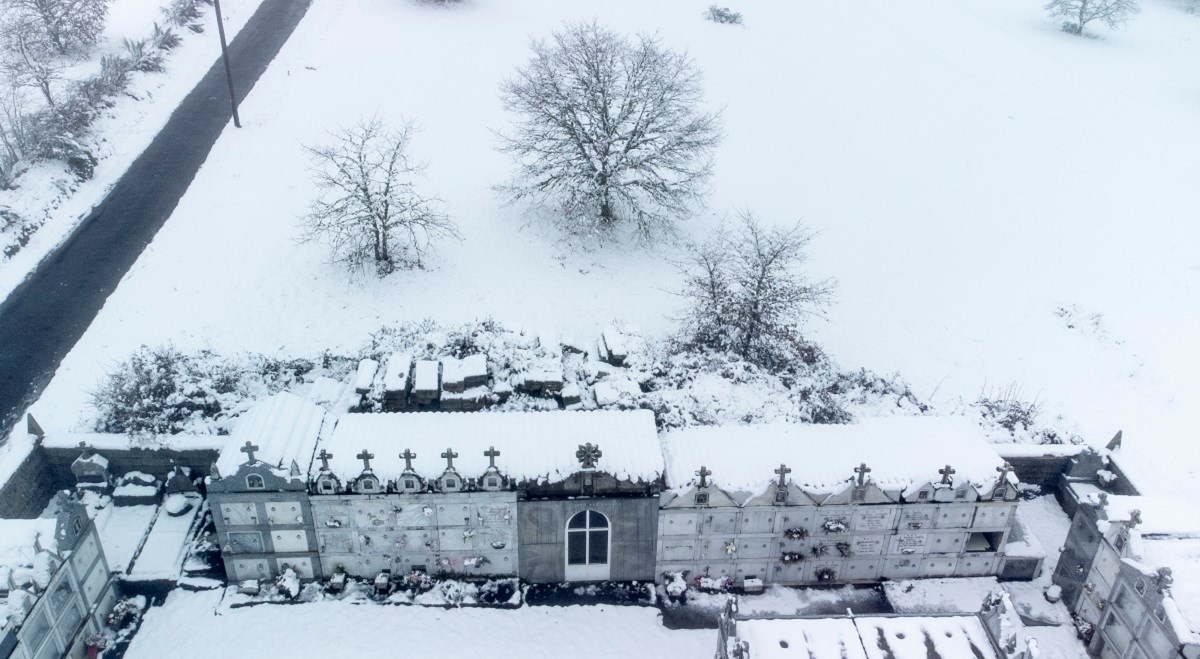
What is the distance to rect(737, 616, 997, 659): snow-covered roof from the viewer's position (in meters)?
24.4

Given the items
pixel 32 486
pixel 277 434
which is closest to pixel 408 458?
pixel 277 434

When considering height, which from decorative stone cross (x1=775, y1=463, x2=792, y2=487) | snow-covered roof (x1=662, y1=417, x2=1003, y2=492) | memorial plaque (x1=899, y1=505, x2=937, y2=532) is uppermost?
decorative stone cross (x1=775, y1=463, x2=792, y2=487)

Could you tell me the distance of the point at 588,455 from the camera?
2812cm

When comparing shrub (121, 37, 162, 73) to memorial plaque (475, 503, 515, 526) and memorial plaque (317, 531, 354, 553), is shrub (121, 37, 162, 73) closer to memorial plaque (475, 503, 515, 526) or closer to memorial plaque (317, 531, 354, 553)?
memorial plaque (317, 531, 354, 553)

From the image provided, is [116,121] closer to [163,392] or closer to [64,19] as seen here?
[64,19]

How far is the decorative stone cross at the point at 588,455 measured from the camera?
28109mm

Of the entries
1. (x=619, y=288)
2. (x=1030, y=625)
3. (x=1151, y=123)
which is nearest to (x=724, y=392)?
(x=619, y=288)

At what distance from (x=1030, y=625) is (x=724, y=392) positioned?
14945 mm

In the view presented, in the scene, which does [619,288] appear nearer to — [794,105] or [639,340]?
[639,340]

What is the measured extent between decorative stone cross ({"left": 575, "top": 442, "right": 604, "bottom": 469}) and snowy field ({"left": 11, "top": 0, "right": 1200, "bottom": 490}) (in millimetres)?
14570

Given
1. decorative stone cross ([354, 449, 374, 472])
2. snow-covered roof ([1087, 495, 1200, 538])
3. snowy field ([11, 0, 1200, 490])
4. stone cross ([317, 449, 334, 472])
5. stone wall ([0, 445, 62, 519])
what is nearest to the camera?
snow-covered roof ([1087, 495, 1200, 538])

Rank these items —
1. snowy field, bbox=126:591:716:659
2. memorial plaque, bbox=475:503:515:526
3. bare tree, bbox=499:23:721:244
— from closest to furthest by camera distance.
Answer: snowy field, bbox=126:591:716:659 → memorial plaque, bbox=475:503:515:526 → bare tree, bbox=499:23:721:244

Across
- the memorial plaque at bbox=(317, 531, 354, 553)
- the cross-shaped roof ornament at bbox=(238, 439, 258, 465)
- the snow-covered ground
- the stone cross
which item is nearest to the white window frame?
the memorial plaque at bbox=(317, 531, 354, 553)

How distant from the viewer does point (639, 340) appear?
40.9 m
